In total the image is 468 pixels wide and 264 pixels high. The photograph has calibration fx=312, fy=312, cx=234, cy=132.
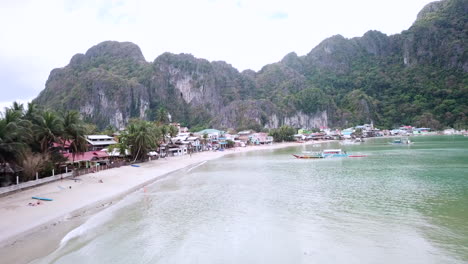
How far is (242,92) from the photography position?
195125 mm

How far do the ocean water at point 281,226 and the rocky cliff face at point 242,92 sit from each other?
384ft

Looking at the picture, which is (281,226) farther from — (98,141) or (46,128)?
A: (98,141)

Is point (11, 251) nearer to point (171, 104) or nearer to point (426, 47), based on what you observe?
point (171, 104)

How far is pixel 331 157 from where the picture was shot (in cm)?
5572

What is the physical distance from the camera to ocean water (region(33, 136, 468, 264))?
11.7 meters

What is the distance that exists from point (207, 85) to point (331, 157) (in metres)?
122

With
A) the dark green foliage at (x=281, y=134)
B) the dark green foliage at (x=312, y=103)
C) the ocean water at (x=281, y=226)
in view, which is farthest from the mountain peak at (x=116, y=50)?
the ocean water at (x=281, y=226)

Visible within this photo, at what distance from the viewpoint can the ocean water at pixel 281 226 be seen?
11711 millimetres

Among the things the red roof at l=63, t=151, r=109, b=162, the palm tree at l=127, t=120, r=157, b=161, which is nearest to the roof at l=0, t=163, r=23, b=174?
the red roof at l=63, t=151, r=109, b=162

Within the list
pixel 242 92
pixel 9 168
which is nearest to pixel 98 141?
pixel 9 168

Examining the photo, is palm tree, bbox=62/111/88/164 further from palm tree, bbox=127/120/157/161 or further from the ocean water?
palm tree, bbox=127/120/157/161

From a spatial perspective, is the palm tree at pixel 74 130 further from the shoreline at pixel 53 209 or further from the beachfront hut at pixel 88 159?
the shoreline at pixel 53 209

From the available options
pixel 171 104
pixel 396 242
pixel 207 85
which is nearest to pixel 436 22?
pixel 207 85

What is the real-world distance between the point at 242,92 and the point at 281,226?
598ft
